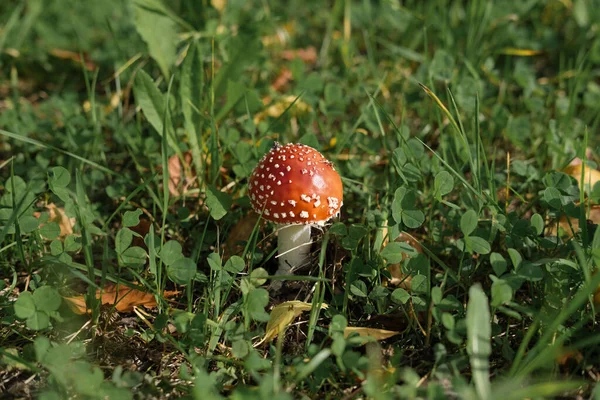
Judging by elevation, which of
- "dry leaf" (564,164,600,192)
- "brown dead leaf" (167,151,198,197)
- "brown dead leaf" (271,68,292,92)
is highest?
"brown dead leaf" (271,68,292,92)

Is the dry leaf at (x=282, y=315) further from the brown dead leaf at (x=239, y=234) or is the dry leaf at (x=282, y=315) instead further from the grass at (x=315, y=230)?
the brown dead leaf at (x=239, y=234)

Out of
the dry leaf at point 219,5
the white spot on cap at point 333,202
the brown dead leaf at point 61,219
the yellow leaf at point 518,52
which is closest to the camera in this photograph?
the white spot on cap at point 333,202

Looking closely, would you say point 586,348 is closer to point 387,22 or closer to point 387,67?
point 387,67

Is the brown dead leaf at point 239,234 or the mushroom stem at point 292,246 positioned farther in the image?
the brown dead leaf at point 239,234

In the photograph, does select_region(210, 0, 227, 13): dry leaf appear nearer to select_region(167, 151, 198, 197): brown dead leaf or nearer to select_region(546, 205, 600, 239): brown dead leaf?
select_region(167, 151, 198, 197): brown dead leaf

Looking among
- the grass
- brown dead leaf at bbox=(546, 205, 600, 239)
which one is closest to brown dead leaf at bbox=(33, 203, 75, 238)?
the grass

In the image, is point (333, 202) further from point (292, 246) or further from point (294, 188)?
point (292, 246)

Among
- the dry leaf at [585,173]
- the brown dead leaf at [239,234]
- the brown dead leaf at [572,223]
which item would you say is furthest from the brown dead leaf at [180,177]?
the dry leaf at [585,173]
